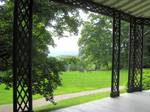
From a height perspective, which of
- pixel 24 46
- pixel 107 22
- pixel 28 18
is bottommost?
pixel 24 46

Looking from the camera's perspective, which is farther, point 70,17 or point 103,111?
point 70,17

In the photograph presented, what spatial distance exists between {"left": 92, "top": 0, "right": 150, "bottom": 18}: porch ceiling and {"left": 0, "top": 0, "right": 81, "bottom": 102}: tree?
2255mm

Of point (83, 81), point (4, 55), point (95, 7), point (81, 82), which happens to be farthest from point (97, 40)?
point (95, 7)

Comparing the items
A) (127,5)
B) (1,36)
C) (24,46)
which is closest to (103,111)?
(24,46)

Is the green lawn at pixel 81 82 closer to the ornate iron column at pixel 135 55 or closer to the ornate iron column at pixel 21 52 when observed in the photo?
the ornate iron column at pixel 135 55

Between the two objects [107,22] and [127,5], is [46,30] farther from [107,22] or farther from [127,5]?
Answer: [107,22]

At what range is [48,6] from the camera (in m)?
9.24

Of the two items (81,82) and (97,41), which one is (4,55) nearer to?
(81,82)

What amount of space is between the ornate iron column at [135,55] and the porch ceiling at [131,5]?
0.78 metres

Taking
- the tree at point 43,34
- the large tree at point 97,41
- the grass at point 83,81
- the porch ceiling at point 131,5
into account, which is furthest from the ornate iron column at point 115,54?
the large tree at point 97,41

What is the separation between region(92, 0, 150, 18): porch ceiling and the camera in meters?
7.40

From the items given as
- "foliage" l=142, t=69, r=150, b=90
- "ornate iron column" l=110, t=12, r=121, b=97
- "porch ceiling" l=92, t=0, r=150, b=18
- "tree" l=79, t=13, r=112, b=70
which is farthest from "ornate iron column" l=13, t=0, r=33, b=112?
"tree" l=79, t=13, r=112, b=70

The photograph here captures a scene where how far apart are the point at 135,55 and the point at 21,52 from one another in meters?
5.52

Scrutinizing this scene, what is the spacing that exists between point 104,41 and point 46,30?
14.1 m
